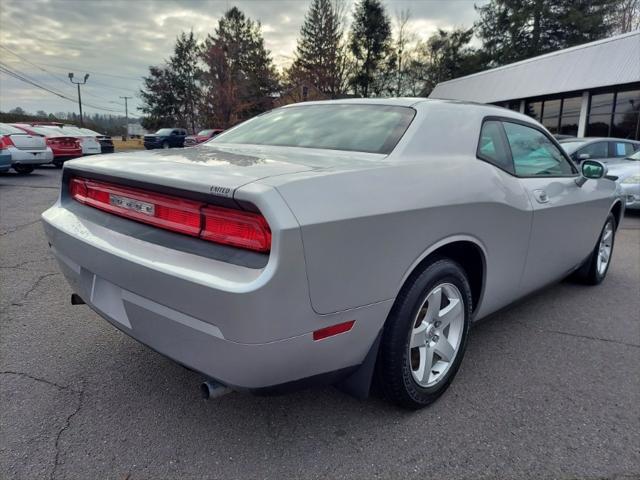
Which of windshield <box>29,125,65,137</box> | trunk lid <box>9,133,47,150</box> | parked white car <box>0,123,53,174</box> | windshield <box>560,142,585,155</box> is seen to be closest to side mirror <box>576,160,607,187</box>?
windshield <box>560,142,585,155</box>

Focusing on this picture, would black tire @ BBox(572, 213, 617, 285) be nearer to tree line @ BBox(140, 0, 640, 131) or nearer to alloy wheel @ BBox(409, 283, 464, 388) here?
alloy wheel @ BBox(409, 283, 464, 388)

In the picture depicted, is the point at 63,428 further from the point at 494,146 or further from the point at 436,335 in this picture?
the point at 494,146

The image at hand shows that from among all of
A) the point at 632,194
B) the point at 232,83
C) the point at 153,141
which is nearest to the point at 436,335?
the point at 632,194

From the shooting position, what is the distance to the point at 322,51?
4041 centimetres

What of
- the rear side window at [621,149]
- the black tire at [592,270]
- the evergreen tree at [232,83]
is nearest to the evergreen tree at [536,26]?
the evergreen tree at [232,83]

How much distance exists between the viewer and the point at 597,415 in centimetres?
230

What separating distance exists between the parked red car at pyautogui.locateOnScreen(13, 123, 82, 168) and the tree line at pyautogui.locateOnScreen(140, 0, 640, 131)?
2217cm

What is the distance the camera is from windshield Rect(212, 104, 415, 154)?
241 centimetres

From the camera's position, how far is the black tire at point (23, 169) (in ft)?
39.0

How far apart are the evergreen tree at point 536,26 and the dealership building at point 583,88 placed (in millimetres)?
10846

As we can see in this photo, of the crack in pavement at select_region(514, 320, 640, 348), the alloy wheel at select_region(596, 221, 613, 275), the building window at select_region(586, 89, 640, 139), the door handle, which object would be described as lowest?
the crack in pavement at select_region(514, 320, 640, 348)

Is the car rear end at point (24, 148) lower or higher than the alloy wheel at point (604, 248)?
higher

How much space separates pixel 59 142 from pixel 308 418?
13883 mm

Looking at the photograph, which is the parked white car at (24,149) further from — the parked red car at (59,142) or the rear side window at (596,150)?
the rear side window at (596,150)
